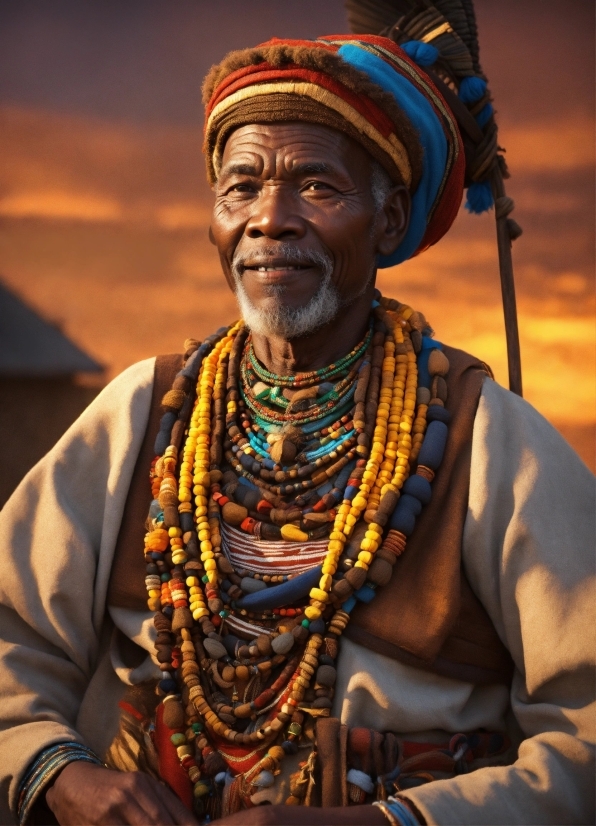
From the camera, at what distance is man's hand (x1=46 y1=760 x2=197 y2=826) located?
253 centimetres

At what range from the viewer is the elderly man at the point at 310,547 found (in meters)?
2.62

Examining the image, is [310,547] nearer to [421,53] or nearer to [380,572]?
[380,572]

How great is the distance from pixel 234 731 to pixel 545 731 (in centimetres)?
82

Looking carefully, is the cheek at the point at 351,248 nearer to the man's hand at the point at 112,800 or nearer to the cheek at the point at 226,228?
the cheek at the point at 226,228

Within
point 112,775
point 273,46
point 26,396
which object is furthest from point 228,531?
point 26,396

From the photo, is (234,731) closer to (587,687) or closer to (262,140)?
(587,687)

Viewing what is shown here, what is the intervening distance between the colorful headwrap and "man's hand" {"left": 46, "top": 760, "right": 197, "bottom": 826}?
1776 millimetres

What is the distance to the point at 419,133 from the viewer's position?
122 inches

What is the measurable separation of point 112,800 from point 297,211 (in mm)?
1699

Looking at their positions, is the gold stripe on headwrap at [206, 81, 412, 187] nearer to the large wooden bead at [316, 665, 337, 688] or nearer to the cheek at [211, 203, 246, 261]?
the cheek at [211, 203, 246, 261]

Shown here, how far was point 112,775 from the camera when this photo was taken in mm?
2617

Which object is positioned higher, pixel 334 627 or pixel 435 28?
pixel 435 28

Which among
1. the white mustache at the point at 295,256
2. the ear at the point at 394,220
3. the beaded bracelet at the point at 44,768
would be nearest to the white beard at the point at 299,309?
the white mustache at the point at 295,256

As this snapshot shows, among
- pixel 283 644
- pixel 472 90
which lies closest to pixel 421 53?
pixel 472 90
